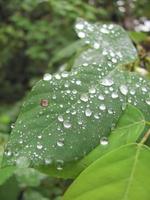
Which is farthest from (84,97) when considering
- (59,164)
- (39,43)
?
(39,43)

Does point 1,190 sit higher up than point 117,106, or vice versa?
point 117,106

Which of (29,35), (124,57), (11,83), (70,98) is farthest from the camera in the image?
(11,83)

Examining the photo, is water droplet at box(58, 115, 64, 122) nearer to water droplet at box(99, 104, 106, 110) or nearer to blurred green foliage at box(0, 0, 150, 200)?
water droplet at box(99, 104, 106, 110)

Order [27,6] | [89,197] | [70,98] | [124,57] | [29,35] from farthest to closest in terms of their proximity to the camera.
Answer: [29,35] → [27,6] → [124,57] → [70,98] → [89,197]

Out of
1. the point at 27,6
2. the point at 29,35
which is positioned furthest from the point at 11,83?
the point at 27,6

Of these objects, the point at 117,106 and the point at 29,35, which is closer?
the point at 117,106

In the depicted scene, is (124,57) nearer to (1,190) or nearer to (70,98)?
(70,98)

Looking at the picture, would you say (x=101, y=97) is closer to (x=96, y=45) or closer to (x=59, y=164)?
(x=59, y=164)
